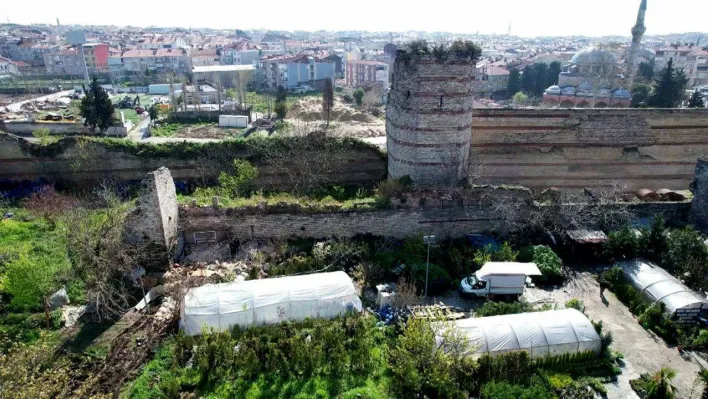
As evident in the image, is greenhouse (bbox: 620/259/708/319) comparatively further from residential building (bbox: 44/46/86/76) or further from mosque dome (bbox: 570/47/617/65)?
residential building (bbox: 44/46/86/76)

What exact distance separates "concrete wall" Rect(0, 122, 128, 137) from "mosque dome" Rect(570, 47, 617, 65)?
5015 centimetres

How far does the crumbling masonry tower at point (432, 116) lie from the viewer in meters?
15.7

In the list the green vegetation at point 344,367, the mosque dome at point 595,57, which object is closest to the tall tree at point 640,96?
the mosque dome at point 595,57

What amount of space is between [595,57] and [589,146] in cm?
4102

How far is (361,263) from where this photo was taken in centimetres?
Answer: 1402

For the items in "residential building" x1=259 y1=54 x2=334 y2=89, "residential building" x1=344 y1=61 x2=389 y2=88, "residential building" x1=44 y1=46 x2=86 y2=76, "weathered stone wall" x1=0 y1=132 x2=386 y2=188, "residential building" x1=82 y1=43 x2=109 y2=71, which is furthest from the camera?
"residential building" x1=82 y1=43 x2=109 y2=71

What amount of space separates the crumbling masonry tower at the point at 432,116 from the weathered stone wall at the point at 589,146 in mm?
3426

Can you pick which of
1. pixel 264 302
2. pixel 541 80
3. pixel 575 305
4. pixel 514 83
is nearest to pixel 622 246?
pixel 575 305

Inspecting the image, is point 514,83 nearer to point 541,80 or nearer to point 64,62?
point 541,80

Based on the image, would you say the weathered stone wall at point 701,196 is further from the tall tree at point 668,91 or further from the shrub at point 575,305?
the tall tree at point 668,91

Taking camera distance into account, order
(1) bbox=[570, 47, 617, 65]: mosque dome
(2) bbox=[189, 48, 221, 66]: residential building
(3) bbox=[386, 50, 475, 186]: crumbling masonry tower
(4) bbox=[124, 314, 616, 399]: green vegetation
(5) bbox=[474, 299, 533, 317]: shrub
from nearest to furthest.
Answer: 1. (4) bbox=[124, 314, 616, 399]: green vegetation
2. (5) bbox=[474, 299, 533, 317]: shrub
3. (3) bbox=[386, 50, 475, 186]: crumbling masonry tower
4. (1) bbox=[570, 47, 617, 65]: mosque dome
5. (2) bbox=[189, 48, 221, 66]: residential building

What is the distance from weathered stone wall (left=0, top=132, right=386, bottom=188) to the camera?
19.3 m

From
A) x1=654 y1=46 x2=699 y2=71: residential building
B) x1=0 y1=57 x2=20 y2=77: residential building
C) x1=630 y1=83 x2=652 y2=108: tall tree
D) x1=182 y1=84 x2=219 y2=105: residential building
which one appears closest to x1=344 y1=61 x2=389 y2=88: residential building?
x1=182 y1=84 x2=219 y2=105: residential building

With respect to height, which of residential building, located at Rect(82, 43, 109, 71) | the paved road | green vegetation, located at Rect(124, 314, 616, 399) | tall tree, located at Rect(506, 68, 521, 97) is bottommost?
green vegetation, located at Rect(124, 314, 616, 399)
